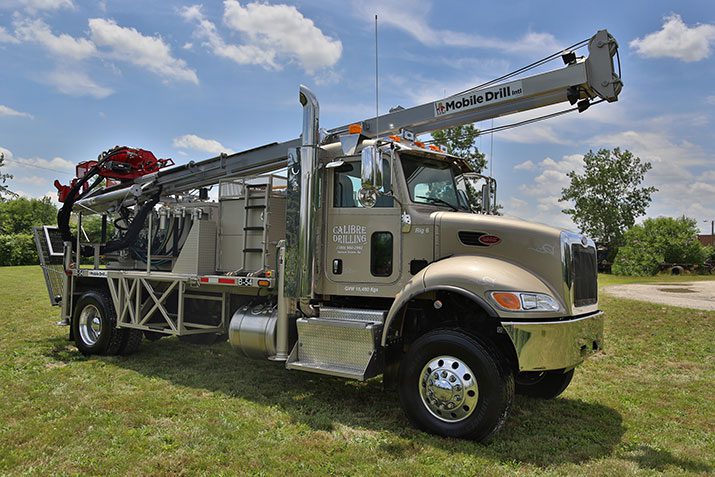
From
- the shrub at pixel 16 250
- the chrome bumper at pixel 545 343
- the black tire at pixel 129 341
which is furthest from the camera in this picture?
the shrub at pixel 16 250

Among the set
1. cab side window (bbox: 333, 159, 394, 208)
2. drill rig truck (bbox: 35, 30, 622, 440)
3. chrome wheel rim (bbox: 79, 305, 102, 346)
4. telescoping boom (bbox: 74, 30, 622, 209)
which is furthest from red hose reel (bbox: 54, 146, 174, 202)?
cab side window (bbox: 333, 159, 394, 208)

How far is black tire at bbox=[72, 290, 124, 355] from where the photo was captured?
8508mm

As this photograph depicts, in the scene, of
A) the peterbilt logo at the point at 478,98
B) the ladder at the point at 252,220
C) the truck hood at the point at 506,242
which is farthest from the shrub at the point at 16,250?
the truck hood at the point at 506,242

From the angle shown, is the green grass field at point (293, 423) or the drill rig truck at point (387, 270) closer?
the green grass field at point (293, 423)

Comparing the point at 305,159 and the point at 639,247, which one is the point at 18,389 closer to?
the point at 305,159

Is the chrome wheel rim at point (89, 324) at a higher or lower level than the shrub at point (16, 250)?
lower

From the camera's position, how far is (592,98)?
5621 millimetres

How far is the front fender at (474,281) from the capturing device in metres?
4.86

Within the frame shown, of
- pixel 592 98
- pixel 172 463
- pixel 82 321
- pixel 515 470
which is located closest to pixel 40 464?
pixel 172 463

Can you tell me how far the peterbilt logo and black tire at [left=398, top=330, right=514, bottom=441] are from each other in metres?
2.63

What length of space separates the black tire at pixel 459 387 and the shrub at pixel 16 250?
38.6 m

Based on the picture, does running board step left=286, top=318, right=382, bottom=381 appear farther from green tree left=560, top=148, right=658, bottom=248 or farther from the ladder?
green tree left=560, top=148, right=658, bottom=248

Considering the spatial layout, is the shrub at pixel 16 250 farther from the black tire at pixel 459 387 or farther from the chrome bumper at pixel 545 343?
the chrome bumper at pixel 545 343

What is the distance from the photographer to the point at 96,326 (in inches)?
349
